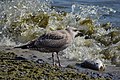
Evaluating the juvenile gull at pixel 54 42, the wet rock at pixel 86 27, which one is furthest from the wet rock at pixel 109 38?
the juvenile gull at pixel 54 42

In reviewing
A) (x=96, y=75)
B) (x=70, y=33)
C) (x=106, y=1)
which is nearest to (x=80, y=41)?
(x=70, y=33)

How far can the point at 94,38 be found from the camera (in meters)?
12.4

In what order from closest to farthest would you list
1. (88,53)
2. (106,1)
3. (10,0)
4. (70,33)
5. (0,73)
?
1. (0,73)
2. (70,33)
3. (88,53)
4. (10,0)
5. (106,1)

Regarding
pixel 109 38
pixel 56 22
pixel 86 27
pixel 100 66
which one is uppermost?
pixel 56 22

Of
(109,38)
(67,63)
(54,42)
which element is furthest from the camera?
(109,38)

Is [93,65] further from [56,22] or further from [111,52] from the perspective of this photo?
[56,22]

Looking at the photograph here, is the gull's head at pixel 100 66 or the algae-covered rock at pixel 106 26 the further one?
the algae-covered rock at pixel 106 26

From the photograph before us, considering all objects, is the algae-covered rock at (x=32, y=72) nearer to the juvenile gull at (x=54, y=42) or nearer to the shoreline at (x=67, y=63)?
the shoreline at (x=67, y=63)

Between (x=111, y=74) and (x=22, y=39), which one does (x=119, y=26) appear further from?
(x=111, y=74)

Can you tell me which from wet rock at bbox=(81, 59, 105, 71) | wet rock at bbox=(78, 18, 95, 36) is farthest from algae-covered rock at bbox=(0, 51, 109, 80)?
wet rock at bbox=(78, 18, 95, 36)

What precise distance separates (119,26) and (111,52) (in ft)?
9.26

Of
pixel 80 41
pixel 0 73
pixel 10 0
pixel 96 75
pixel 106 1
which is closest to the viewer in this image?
pixel 0 73

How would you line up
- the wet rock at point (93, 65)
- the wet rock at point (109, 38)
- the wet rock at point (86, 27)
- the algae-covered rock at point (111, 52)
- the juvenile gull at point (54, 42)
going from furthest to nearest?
the wet rock at point (86, 27) < the wet rock at point (109, 38) < the algae-covered rock at point (111, 52) < the wet rock at point (93, 65) < the juvenile gull at point (54, 42)

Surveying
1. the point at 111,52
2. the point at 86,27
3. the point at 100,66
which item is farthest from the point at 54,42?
the point at 86,27
